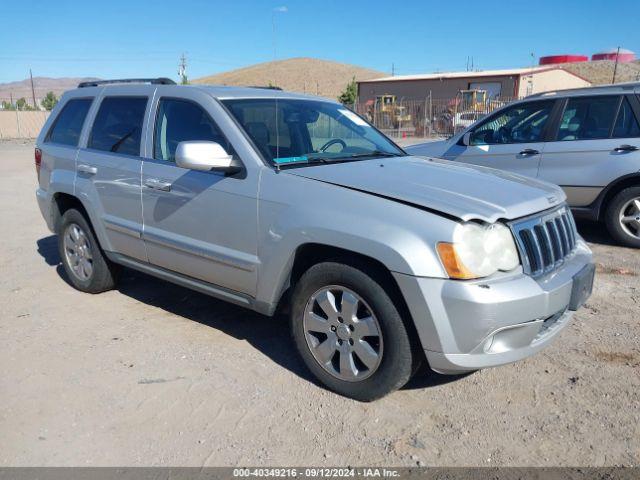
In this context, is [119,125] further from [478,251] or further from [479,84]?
[479,84]

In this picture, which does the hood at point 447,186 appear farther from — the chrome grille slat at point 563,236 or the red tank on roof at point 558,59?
the red tank on roof at point 558,59

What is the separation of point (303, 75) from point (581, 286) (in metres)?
98.7

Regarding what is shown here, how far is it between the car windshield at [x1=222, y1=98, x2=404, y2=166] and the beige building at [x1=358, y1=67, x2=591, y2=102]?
36180 millimetres

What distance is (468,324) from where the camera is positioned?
2.85m

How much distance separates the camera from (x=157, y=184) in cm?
415

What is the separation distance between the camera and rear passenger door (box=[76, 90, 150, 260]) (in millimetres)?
4441

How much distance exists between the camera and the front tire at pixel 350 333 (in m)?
3.05

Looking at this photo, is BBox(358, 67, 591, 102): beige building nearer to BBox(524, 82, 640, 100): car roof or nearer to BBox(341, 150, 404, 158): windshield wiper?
BBox(524, 82, 640, 100): car roof

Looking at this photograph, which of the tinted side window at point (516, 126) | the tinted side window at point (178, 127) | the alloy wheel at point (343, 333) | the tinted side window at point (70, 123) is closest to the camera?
the alloy wheel at point (343, 333)

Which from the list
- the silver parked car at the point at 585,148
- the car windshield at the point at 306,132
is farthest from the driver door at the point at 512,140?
the car windshield at the point at 306,132

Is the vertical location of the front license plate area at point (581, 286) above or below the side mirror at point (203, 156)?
below

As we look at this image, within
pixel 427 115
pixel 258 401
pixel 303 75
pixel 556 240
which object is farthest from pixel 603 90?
pixel 303 75

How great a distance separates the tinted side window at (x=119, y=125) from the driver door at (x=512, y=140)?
167 inches

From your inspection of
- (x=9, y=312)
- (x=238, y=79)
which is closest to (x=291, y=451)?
(x=9, y=312)
